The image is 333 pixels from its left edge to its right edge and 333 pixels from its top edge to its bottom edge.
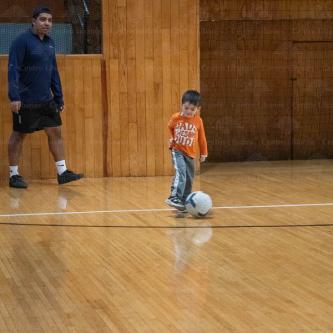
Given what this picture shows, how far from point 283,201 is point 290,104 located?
150 inches

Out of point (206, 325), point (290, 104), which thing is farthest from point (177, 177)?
point (290, 104)

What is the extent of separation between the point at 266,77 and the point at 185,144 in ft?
13.9

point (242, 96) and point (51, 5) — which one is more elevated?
point (51, 5)

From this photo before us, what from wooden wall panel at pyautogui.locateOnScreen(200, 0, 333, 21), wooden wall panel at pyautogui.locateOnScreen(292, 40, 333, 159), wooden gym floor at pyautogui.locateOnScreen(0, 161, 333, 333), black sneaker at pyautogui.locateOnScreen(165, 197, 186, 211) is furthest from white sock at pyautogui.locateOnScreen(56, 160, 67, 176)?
wooden wall panel at pyautogui.locateOnScreen(292, 40, 333, 159)

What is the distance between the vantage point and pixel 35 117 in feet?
31.2

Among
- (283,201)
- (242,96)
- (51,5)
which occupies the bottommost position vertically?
(283,201)

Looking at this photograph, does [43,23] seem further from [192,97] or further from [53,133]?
[192,97]

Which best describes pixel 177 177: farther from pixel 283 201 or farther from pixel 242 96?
pixel 242 96

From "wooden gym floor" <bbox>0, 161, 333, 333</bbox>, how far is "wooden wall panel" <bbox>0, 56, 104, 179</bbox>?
0.64 metres

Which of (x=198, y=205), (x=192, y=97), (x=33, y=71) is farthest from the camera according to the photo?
(x=33, y=71)

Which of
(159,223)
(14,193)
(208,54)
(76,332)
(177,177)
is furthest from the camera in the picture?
(208,54)

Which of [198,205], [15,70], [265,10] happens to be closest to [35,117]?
[15,70]

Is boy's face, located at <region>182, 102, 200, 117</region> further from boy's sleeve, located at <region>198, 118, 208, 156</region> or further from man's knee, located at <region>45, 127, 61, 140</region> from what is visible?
man's knee, located at <region>45, 127, 61, 140</region>

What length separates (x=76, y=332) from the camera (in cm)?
426
